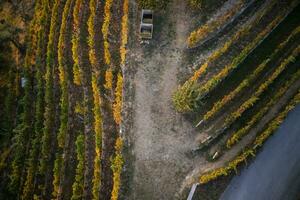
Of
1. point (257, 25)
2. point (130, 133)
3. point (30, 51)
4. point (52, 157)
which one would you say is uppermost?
point (257, 25)

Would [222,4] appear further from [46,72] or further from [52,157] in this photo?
[52,157]

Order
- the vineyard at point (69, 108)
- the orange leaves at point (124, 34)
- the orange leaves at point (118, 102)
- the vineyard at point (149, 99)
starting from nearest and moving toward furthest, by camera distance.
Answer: the vineyard at point (149, 99)
the vineyard at point (69, 108)
the orange leaves at point (118, 102)
the orange leaves at point (124, 34)

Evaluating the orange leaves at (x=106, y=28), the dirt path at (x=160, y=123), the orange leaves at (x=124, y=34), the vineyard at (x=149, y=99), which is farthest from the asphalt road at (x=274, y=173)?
the orange leaves at (x=106, y=28)

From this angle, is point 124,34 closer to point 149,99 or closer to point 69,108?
point 149,99

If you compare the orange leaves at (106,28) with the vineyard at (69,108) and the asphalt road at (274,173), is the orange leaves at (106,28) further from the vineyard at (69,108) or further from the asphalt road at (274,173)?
the asphalt road at (274,173)

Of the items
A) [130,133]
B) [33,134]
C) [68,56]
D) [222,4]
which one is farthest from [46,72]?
[222,4]

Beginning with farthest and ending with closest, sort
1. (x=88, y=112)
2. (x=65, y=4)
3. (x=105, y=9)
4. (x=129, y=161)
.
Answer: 1. (x=65, y=4)
2. (x=105, y=9)
3. (x=88, y=112)
4. (x=129, y=161)

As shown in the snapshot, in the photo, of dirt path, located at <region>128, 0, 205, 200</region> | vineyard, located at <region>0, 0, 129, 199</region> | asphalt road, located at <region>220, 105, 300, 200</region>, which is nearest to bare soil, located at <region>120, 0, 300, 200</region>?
dirt path, located at <region>128, 0, 205, 200</region>

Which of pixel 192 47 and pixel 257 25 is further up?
pixel 257 25
